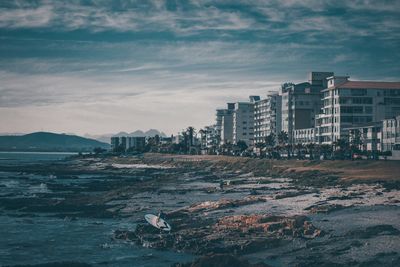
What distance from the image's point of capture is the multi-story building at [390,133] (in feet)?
377

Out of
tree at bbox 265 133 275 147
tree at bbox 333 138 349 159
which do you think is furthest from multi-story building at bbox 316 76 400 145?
tree at bbox 265 133 275 147

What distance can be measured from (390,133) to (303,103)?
52.9 meters

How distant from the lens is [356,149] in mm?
120312

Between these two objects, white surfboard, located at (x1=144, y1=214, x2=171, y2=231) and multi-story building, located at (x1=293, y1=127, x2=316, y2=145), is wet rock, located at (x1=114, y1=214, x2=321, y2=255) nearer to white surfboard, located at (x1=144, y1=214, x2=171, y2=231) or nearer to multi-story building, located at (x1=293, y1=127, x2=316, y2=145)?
white surfboard, located at (x1=144, y1=214, x2=171, y2=231)

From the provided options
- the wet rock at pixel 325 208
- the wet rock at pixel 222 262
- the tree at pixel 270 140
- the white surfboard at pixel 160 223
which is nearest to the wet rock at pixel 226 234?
the white surfboard at pixel 160 223

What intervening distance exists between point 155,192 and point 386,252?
54414mm

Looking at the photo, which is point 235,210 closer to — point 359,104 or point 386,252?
point 386,252

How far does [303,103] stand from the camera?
557 feet

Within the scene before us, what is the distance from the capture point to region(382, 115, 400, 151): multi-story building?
377ft

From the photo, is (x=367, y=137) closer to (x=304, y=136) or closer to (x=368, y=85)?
(x=368, y=85)

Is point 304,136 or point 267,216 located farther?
point 304,136

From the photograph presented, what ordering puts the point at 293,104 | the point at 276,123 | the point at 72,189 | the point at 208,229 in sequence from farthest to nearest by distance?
the point at 276,123 < the point at 293,104 < the point at 72,189 < the point at 208,229

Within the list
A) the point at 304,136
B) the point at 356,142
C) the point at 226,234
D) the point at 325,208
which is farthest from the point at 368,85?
the point at 226,234

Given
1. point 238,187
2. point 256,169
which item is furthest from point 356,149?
point 238,187
